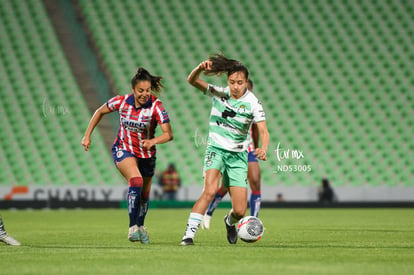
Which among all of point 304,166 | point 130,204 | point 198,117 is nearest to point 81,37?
point 198,117

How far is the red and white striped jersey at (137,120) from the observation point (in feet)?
23.1

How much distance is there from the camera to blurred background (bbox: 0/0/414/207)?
18.8 meters

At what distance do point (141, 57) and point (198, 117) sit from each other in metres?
2.77

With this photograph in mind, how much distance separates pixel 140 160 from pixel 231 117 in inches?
46.9

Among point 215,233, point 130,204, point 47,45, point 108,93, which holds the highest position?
point 47,45

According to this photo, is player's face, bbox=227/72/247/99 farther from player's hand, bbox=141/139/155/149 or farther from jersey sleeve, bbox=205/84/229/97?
player's hand, bbox=141/139/155/149

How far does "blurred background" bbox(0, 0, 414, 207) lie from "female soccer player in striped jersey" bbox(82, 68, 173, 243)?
1077 cm

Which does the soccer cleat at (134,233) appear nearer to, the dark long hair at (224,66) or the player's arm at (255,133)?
the dark long hair at (224,66)

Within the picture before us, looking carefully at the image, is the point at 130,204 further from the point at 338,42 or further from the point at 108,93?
the point at 338,42

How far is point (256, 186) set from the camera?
9.06 m

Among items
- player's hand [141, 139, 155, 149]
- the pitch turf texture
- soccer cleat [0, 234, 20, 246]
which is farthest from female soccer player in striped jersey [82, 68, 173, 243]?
soccer cleat [0, 234, 20, 246]

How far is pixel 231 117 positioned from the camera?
21.9ft

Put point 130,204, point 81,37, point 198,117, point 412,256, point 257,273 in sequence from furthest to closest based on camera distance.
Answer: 1. point 81,37
2. point 198,117
3. point 130,204
4. point 412,256
5. point 257,273


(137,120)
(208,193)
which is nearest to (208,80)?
(137,120)
